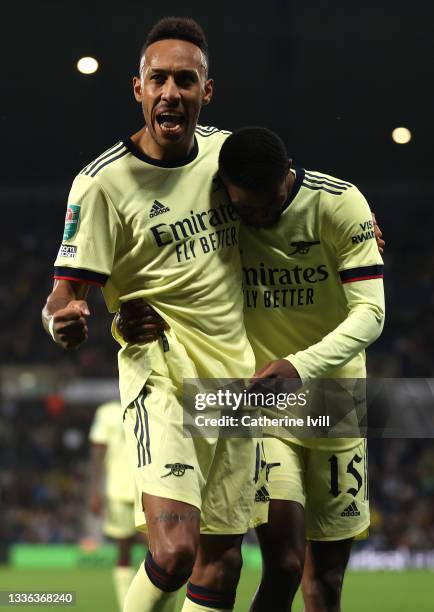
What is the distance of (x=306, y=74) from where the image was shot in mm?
10641

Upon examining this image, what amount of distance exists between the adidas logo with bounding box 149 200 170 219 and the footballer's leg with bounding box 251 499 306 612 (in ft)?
3.93

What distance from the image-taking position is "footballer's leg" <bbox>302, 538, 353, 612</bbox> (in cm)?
442

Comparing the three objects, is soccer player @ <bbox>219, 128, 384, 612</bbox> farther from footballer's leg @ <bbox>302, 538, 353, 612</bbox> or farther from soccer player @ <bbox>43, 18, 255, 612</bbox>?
soccer player @ <bbox>43, 18, 255, 612</bbox>

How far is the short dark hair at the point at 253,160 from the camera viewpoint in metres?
3.82

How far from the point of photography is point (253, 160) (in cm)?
382

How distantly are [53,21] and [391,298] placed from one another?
8.22 m

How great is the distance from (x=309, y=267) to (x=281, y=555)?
3.60ft

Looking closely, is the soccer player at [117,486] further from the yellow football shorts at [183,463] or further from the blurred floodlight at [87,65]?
the yellow football shorts at [183,463]

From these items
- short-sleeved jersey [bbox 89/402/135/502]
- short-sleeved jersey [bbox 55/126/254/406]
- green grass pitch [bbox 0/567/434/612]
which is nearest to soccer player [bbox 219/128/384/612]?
short-sleeved jersey [bbox 55/126/254/406]

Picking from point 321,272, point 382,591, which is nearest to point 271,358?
point 321,272

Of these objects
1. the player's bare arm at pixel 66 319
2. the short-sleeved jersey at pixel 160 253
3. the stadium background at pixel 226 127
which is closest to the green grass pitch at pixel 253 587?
the stadium background at pixel 226 127

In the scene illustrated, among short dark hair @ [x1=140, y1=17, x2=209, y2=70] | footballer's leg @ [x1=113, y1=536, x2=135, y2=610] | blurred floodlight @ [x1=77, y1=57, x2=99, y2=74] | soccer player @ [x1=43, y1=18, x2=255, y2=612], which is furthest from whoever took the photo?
blurred floodlight @ [x1=77, y1=57, x2=99, y2=74]

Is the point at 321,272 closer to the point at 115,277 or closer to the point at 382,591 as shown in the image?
the point at 115,277

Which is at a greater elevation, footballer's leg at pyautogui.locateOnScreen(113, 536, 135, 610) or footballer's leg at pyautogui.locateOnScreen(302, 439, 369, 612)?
footballer's leg at pyautogui.locateOnScreen(302, 439, 369, 612)
